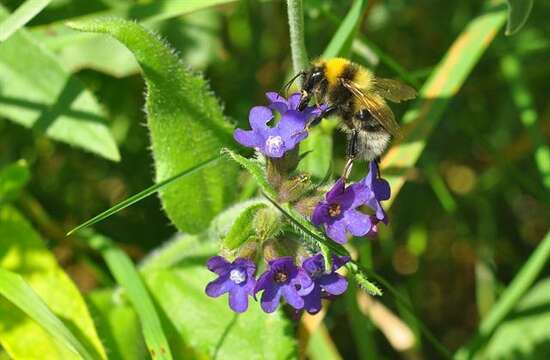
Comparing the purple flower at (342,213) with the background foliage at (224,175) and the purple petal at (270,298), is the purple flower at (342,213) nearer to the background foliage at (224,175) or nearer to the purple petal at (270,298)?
the purple petal at (270,298)

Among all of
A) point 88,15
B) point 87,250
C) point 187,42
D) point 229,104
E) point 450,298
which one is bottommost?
point 450,298

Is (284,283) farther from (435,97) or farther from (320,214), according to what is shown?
(435,97)

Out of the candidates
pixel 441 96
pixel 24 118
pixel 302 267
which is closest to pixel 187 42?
pixel 24 118

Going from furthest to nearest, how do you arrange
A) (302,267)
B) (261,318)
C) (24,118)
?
(24,118), (261,318), (302,267)

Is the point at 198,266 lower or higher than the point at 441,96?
lower

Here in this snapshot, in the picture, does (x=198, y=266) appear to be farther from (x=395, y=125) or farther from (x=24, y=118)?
(x=395, y=125)

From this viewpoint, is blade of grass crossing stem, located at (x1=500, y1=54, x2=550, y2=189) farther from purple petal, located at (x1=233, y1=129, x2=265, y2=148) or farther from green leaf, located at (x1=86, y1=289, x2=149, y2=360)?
green leaf, located at (x1=86, y1=289, x2=149, y2=360)
